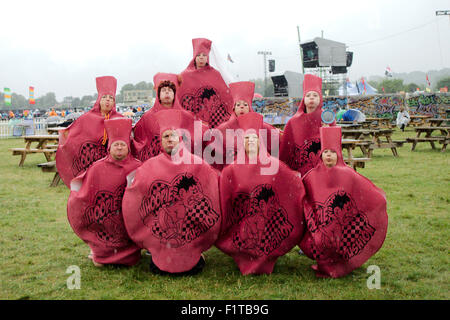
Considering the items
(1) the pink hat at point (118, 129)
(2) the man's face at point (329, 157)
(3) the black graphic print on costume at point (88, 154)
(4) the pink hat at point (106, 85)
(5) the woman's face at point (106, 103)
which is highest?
(4) the pink hat at point (106, 85)

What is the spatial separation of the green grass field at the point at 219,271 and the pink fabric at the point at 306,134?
1.09 m

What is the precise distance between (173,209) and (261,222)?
85cm

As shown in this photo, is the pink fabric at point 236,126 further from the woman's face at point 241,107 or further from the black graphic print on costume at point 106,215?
the black graphic print on costume at point 106,215

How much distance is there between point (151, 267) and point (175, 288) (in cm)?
50

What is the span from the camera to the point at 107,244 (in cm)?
412

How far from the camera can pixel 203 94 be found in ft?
17.1

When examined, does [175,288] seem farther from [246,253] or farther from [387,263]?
[387,263]

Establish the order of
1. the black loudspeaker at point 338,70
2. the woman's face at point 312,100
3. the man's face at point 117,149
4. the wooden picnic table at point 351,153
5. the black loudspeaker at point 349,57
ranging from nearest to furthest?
the man's face at point 117,149
the woman's face at point 312,100
the wooden picnic table at point 351,153
the black loudspeaker at point 338,70
the black loudspeaker at point 349,57

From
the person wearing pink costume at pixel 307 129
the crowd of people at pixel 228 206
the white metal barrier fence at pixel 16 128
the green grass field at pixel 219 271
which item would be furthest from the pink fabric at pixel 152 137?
the white metal barrier fence at pixel 16 128

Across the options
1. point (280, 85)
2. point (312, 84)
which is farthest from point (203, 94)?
point (280, 85)

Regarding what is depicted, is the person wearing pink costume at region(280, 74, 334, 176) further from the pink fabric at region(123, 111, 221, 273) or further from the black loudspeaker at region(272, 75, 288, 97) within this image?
the black loudspeaker at region(272, 75, 288, 97)

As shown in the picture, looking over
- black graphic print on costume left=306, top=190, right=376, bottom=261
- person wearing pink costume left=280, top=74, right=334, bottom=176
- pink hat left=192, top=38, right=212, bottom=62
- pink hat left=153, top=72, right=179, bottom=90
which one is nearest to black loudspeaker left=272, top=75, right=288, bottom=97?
pink hat left=192, top=38, right=212, bottom=62

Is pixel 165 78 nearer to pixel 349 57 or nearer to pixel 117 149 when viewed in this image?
pixel 117 149

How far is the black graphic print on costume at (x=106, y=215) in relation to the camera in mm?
4027
